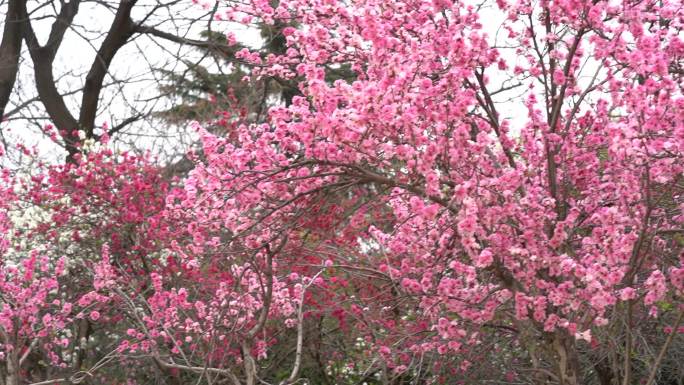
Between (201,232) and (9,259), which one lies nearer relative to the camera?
(201,232)

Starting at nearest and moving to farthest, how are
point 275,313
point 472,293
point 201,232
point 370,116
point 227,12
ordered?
point 370,116 → point 472,293 → point 201,232 → point 227,12 → point 275,313

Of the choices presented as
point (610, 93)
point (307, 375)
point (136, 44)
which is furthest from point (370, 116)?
point (136, 44)

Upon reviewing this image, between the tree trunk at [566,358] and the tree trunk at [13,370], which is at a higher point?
the tree trunk at [13,370]

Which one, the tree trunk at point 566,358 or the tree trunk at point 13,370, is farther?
the tree trunk at point 13,370

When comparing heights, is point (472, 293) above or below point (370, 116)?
below

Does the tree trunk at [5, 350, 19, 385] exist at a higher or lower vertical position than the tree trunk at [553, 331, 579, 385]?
higher

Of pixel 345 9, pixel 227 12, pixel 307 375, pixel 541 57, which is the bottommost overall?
pixel 307 375

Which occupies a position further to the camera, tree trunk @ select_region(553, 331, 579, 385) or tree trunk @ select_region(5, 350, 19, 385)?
tree trunk @ select_region(5, 350, 19, 385)

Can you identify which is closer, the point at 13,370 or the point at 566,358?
the point at 566,358

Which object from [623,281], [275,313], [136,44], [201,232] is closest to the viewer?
[623,281]

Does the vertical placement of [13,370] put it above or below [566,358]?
above

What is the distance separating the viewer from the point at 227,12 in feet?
17.7

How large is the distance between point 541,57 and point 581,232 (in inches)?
54.3

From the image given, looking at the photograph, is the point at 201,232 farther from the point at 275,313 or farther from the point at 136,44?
the point at 136,44
